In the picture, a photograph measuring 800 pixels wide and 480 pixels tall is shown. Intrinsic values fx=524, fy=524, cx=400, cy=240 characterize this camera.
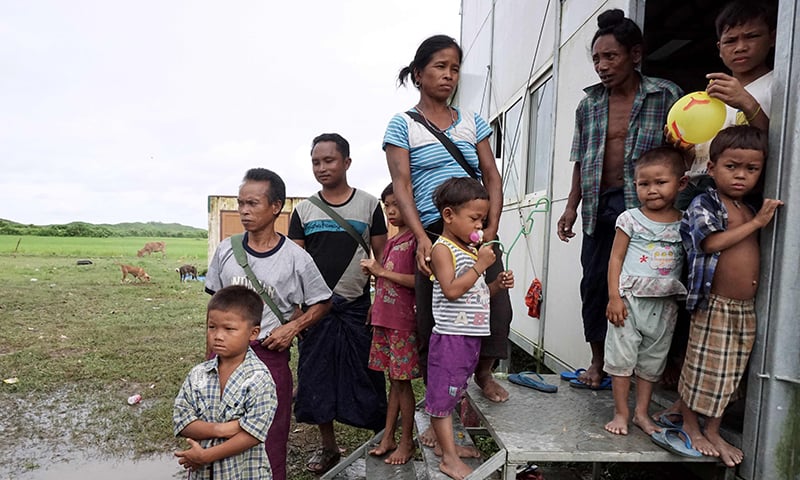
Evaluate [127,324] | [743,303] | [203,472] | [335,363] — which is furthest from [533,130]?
[127,324]

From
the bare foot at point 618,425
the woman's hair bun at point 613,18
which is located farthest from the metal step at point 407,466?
the woman's hair bun at point 613,18

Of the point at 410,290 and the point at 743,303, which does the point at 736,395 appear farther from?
the point at 410,290

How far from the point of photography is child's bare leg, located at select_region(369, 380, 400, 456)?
Result: 273 centimetres

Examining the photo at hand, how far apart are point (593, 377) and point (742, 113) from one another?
1.50m

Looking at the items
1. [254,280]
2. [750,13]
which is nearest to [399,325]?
[254,280]

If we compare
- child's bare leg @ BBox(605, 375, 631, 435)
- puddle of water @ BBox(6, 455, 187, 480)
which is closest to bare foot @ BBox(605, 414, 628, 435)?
child's bare leg @ BBox(605, 375, 631, 435)

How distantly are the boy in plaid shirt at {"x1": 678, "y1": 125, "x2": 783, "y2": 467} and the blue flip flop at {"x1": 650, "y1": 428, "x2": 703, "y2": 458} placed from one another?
3cm

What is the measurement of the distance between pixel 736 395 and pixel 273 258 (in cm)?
206

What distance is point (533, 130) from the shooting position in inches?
214

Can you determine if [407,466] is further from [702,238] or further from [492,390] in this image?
[702,238]

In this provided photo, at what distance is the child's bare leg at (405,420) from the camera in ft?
8.77

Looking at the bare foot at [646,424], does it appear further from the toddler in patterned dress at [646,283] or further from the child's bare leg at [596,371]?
the child's bare leg at [596,371]

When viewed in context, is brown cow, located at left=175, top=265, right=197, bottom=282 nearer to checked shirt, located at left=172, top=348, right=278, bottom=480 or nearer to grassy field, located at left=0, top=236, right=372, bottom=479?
grassy field, located at left=0, top=236, right=372, bottom=479

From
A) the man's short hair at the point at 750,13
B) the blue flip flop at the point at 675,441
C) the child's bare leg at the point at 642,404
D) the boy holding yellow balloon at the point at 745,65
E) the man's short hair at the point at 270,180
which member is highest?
the man's short hair at the point at 750,13
